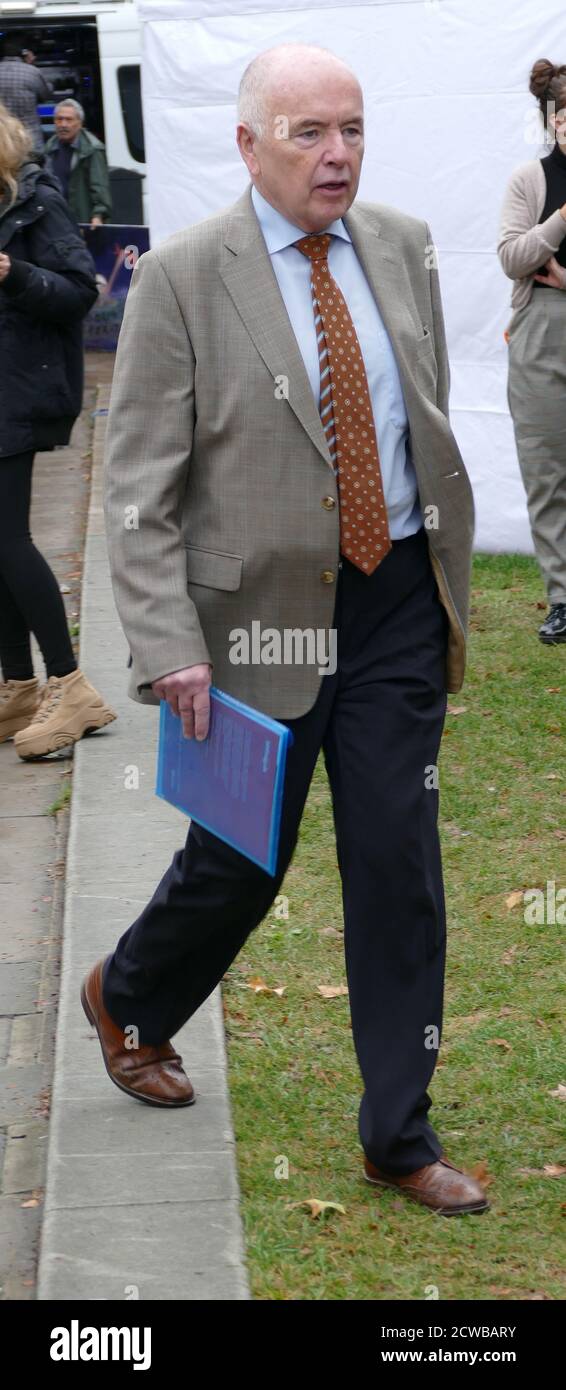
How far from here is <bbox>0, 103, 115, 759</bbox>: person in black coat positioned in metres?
5.75

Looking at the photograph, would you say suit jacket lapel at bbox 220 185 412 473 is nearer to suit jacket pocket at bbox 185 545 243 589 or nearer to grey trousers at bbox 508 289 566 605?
suit jacket pocket at bbox 185 545 243 589

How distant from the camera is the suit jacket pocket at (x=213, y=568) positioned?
10.4ft

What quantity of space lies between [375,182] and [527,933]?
500cm

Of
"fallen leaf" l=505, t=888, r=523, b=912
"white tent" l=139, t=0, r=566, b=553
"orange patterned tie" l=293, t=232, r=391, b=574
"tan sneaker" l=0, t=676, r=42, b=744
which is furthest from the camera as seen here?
"white tent" l=139, t=0, r=566, b=553

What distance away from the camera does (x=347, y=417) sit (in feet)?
10.2

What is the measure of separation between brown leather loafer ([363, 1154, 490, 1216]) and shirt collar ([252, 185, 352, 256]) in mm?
1643

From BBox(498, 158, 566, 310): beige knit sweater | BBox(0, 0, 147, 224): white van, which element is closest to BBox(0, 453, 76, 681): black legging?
BBox(498, 158, 566, 310): beige knit sweater

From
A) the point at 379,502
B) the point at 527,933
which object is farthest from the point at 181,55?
the point at 379,502

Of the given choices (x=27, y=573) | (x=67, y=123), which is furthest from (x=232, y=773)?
(x=67, y=123)

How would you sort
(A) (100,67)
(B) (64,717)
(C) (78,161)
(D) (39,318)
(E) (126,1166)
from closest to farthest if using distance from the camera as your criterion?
(E) (126,1166) → (D) (39,318) → (B) (64,717) → (C) (78,161) → (A) (100,67)

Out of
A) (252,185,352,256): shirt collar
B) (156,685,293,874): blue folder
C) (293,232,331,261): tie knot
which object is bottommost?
(156,685,293,874): blue folder

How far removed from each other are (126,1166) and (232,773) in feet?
2.72

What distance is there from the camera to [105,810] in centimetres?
549

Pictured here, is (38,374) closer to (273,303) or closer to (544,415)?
(544,415)
